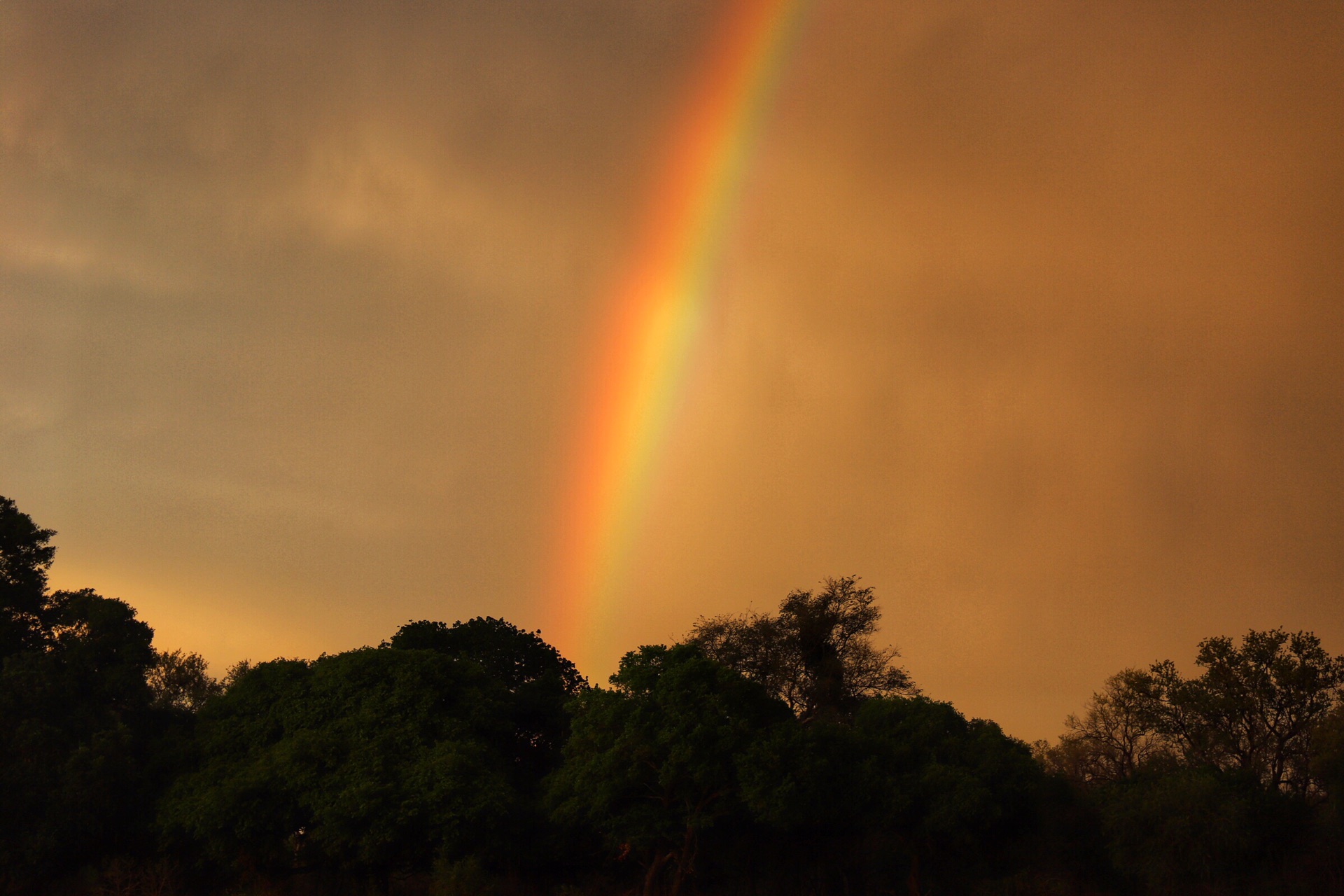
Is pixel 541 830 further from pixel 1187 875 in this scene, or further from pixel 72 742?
pixel 1187 875

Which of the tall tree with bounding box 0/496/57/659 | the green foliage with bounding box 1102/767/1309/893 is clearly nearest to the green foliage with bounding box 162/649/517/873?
the tall tree with bounding box 0/496/57/659

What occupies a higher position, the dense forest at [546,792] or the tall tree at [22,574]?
the tall tree at [22,574]

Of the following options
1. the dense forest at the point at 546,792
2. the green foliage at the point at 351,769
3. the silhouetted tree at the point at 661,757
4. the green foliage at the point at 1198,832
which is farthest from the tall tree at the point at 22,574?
the green foliage at the point at 1198,832

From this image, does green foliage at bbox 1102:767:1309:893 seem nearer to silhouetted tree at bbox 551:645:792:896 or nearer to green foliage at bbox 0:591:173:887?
silhouetted tree at bbox 551:645:792:896

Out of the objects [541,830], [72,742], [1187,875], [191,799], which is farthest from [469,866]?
[1187,875]

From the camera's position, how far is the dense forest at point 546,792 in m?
44.7

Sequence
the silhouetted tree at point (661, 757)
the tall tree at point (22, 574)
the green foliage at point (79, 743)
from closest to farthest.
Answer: the silhouetted tree at point (661, 757) → the green foliage at point (79, 743) → the tall tree at point (22, 574)

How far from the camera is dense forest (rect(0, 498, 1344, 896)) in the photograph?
1761 inches

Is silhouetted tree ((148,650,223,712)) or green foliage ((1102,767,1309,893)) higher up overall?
silhouetted tree ((148,650,223,712))

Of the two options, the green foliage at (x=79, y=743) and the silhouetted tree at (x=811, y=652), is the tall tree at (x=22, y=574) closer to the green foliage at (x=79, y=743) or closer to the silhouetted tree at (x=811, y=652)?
the green foliage at (x=79, y=743)

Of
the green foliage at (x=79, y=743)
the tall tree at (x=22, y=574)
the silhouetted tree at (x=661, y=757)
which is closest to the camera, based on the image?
the silhouetted tree at (x=661, y=757)

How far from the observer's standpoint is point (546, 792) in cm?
4800

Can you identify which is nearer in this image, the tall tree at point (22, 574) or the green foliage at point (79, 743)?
the green foliage at point (79, 743)

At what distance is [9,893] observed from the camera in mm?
46281
